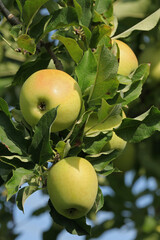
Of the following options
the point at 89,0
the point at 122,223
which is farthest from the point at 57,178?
the point at 122,223

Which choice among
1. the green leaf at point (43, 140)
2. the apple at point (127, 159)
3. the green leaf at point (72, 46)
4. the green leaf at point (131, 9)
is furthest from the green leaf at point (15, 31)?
the apple at point (127, 159)

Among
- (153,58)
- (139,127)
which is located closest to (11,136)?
(139,127)

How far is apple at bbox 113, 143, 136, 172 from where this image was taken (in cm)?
248

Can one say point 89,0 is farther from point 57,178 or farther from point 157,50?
point 157,50

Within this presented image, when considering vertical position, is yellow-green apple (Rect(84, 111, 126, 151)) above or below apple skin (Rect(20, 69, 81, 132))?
below

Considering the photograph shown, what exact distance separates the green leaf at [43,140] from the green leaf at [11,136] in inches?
1.5

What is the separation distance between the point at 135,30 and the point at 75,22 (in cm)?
39

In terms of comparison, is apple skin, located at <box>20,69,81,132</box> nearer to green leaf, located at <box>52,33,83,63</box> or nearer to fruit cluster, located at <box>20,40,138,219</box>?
fruit cluster, located at <box>20,40,138,219</box>

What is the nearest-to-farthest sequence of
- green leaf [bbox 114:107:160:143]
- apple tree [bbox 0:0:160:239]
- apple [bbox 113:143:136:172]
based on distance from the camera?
1. apple tree [bbox 0:0:160:239]
2. green leaf [bbox 114:107:160:143]
3. apple [bbox 113:143:136:172]

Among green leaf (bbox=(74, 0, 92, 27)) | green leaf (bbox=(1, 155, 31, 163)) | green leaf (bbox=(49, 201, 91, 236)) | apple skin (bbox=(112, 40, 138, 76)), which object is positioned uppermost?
green leaf (bbox=(74, 0, 92, 27))

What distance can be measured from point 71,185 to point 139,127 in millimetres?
323

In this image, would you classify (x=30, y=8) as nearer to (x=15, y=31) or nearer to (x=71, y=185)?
(x=15, y=31)

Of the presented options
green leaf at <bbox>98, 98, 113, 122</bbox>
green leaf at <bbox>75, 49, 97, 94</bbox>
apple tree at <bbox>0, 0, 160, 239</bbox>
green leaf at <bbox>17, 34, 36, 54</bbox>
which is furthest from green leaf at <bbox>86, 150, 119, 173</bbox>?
green leaf at <bbox>17, 34, 36, 54</bbox>

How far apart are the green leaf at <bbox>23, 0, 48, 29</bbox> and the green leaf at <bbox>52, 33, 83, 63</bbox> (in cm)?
11
